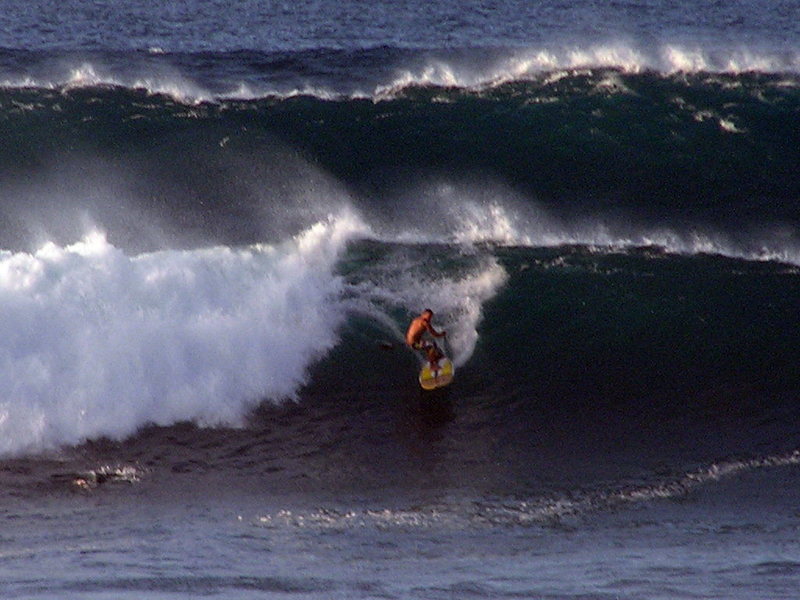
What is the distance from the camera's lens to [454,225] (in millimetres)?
21375

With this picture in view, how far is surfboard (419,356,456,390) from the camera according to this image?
1784 cm

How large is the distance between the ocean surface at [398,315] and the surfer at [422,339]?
1.69ft

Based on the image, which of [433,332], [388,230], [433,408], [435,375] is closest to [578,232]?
[388,230]

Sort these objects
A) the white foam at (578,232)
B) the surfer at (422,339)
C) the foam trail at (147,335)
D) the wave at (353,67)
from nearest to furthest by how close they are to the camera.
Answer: the foam trail at (147,335) < the surfer at (422,339) < the white foam at (578,232) < the wave at (353,67)

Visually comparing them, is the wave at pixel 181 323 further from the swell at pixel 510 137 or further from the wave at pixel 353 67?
the wave at pixel 353 67

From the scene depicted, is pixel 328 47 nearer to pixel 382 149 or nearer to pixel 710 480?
pixel 382 149

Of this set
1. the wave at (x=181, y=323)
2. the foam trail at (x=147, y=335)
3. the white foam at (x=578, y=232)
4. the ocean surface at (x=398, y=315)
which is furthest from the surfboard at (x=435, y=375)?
the white foam at (x=578, y=232)

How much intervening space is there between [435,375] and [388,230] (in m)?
4.03

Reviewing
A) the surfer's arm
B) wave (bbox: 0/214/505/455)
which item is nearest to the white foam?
wave (bbox: 0/214/505/455)

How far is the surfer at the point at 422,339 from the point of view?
17750 mm

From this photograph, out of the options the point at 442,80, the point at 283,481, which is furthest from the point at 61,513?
the point at 442,80

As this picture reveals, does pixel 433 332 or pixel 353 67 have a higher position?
pixel 353 67

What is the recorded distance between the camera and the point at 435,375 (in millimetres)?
17859

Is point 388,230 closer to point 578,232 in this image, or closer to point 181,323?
point 578,232
